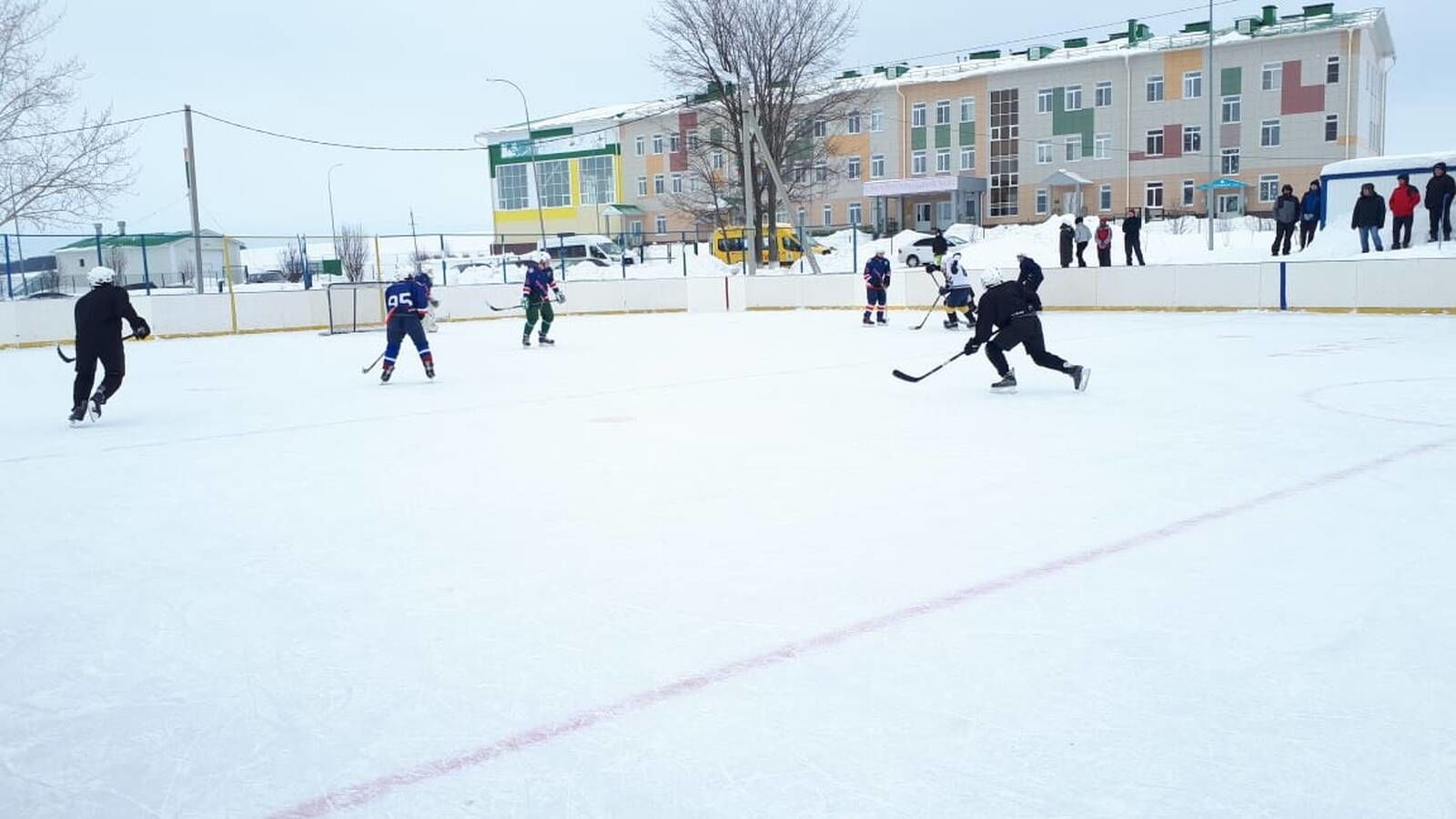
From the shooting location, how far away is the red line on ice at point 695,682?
2.52 meters

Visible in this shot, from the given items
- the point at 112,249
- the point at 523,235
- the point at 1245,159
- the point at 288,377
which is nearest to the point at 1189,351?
the point at 288,377

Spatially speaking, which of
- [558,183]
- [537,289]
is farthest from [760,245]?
[558,183]

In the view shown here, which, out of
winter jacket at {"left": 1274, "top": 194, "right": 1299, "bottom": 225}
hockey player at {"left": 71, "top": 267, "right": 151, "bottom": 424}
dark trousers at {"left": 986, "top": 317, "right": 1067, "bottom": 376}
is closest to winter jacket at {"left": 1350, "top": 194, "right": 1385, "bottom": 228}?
winter jacket at {"left": 1274, "top": 194, "right": 1299, "bottom": 225}

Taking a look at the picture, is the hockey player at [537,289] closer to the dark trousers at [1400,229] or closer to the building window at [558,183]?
the dark trousers at [1400,229]

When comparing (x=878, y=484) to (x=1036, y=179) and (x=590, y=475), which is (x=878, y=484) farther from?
(x=1036, y=179)

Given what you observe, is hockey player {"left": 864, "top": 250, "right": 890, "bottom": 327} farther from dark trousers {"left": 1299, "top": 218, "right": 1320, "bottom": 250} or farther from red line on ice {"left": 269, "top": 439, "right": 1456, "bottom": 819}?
red line on ice {"left": 269, "top": 439, "right": 1456, "bottom": 819}

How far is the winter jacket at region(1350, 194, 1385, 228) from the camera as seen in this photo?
741 inches

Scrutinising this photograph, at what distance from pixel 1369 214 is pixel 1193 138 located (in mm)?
26344

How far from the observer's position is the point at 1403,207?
1873cm

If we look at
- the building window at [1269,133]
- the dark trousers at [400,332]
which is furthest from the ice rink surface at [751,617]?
the building window at [1269,133]

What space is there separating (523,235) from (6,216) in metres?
10.7

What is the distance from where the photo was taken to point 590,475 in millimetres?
6250

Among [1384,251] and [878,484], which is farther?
[1384,251]

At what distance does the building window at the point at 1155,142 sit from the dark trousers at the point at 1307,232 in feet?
78.2
